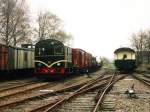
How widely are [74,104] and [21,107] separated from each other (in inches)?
70.5

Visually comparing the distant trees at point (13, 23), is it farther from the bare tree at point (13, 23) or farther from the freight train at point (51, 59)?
the freight train at point (51, 59)

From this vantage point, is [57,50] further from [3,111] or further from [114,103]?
[3,111]

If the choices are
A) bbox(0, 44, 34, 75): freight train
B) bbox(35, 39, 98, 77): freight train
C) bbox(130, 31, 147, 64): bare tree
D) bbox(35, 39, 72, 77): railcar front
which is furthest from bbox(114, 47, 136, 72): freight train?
bbox(130, 31, 147, 64): bare tree

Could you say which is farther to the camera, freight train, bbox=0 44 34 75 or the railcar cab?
freight train, bbox=0 44 34 75

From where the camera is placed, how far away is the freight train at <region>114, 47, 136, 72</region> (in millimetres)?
40812

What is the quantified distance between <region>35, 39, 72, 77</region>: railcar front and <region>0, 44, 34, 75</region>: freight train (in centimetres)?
230

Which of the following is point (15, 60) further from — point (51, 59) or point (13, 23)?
point (13, 23)

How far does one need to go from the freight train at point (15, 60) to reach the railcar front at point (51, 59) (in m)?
2.30

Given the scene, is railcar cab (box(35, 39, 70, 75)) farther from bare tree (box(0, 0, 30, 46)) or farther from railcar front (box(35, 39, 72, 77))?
bare tree (box(0, 0, 30, 46))

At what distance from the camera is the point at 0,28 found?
159 ft

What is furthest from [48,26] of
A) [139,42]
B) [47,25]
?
[139,42]

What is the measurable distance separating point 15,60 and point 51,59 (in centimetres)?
411

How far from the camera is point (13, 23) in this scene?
52.1 metres

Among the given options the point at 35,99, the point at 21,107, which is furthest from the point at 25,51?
the point at 21,107
